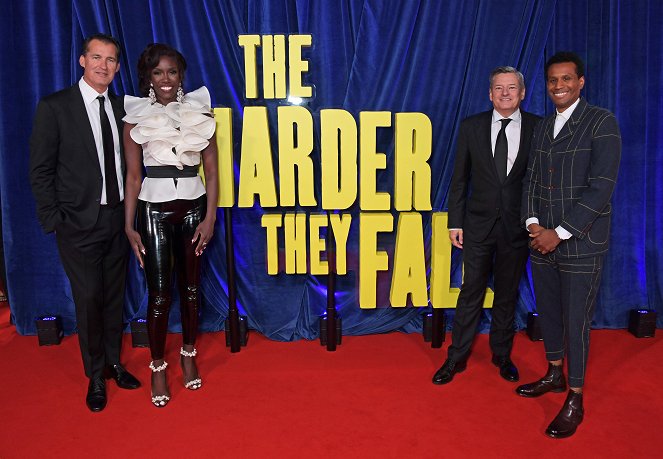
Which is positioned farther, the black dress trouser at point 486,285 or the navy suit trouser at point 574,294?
the black dress trouser at point 486,285

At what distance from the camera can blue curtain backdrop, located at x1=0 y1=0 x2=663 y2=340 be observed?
333 cm

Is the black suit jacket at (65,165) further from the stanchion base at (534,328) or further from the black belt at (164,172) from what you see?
the stanchion base at (534,328)

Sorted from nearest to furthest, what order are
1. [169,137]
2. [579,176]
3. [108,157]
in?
[579,176] < [169,137] < [108,157]

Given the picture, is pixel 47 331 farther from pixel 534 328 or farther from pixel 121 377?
pixel 534 328

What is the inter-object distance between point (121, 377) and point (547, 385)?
7.32 feet

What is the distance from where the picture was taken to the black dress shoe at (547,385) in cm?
272

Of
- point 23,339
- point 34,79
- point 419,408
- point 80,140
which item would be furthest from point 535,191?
point 23,339

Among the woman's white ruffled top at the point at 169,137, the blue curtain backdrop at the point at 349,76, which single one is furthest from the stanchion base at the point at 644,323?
the woman's white ruffled top at the point at 169,137

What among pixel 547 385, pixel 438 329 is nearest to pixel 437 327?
pixel 438 329

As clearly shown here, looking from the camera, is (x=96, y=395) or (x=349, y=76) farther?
(x=349, y=76)

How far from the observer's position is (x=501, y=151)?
9.00 feet

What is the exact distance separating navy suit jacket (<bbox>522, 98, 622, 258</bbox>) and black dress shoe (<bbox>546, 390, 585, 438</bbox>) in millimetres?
665

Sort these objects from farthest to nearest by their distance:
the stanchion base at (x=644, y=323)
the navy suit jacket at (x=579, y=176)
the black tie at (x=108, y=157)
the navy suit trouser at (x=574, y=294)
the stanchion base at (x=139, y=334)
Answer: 1. the stanchion base at (x=644, y=323)
2. the stanchion base at (x=139, y=334)
3. the black tie at (x=108, y=157)
4. the navy suit trouser at (x=574, y=294)
5. the navy suit jacket at (x=579, y=176)

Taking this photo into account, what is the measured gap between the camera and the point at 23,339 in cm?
355
